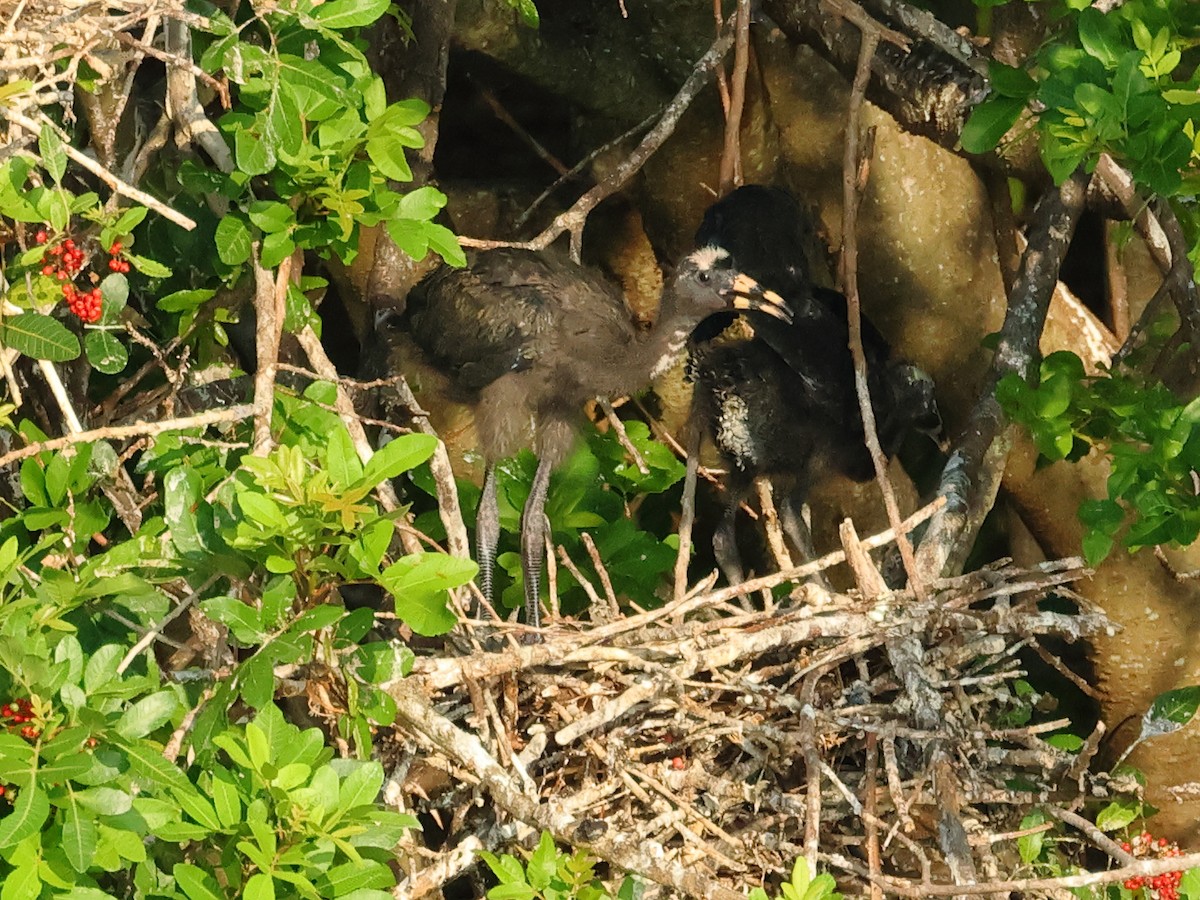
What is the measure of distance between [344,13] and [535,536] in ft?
5.81

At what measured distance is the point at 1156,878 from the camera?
3.21 meters

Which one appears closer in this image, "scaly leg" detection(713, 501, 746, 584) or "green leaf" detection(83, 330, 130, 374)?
"green leaf" detection(83, 330, 130, 374)

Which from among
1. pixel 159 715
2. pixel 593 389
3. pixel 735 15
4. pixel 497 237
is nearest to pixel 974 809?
pixel 593 389

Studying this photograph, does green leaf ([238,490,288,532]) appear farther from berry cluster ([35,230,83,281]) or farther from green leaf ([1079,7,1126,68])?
green leaf ([1079,7,1126,68])

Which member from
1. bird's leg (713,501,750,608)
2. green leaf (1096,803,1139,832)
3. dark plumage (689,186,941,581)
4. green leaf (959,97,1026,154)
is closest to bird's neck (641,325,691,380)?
dark plumage (689,186,941,581)

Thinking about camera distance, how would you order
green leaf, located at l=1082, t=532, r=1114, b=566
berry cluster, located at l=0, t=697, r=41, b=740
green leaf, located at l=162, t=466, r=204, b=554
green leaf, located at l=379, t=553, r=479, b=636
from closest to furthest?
berry cluster, located at l=0, t=697, r=41, b=740
green leaf, located at l=379, t=553, r=479, b=636
green leaf, located at l=162, t=466, r=204, b=554
green leaf, located at l=1082, t=532, r=1114, b=566

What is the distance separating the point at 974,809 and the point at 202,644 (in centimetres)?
156

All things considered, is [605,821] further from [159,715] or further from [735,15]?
[735,15]

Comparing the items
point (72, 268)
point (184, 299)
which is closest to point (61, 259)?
point (72, 268)

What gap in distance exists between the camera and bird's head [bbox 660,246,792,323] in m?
3.78

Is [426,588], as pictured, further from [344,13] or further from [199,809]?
[344,13]

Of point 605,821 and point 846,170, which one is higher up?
point 846,170

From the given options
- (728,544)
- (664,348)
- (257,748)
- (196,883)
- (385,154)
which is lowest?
(728,544)

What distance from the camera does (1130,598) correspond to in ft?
13.0
